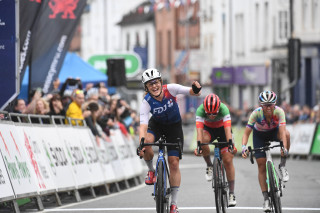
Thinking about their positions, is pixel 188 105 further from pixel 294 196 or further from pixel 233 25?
pixel 294 196

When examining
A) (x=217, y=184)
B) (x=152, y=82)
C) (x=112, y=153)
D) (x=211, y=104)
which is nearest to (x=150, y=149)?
(x=152, y=82)

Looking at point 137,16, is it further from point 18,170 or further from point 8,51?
point 18,170

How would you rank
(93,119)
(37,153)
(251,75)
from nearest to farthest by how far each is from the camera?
(37,153)
(93,119)
(251,75)

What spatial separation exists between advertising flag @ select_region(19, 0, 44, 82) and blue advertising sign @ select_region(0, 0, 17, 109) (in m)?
3.29

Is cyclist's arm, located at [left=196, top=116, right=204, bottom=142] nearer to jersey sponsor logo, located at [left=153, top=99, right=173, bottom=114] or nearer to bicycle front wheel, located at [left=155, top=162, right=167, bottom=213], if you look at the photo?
jersey sponsor logo, located at [left=153, top=99, right=173, bottom=114]

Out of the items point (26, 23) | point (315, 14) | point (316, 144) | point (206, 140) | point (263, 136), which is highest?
point (26, 23)

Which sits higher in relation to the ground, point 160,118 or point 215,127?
point 160,118

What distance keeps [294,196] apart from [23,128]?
5.03 m

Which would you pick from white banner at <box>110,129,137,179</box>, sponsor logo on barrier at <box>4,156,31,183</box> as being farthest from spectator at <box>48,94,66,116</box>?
sponsor logo on barrier at <box>4,156,31,183</box>

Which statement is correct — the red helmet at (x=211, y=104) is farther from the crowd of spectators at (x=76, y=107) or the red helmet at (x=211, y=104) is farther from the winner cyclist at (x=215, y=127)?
the crowd of spectators at (x=76, y=107)

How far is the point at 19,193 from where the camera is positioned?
15273mm

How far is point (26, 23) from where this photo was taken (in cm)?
1981

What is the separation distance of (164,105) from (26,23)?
6871 mm

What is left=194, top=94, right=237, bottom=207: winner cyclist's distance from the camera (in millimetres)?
14789
